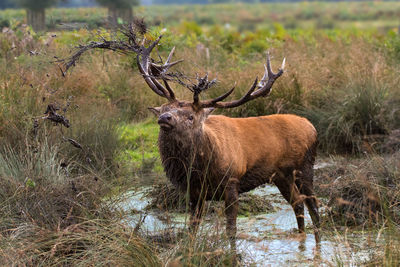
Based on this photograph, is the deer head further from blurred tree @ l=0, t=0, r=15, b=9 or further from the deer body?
blurred tree @ l=0, t=0, r=15, b=9

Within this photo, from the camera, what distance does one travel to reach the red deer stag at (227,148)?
526 cm

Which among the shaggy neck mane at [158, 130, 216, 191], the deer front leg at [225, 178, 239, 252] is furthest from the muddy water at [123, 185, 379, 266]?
the shaggy neck mane at [158, 130, 216, 191]

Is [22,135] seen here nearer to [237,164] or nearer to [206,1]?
[237,164]

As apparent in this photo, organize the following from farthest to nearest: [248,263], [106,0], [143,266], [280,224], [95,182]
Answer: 1. [106,0]
2. [280,224]
3. [95,182]
4. [248,263]
5. [143,266]

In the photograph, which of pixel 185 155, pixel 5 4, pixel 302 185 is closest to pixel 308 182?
pixel 302 185

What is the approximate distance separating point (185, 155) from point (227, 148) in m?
0.49

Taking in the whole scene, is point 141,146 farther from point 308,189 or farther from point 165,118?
point 165,118

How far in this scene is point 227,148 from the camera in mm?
5637

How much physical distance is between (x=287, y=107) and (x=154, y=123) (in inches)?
82.5

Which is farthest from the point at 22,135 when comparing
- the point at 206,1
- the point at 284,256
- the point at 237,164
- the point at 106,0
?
the point at 206,1

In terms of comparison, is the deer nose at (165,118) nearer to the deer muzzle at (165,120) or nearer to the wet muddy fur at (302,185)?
the deer muzzle at (165,120)

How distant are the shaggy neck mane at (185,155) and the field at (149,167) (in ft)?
1.24

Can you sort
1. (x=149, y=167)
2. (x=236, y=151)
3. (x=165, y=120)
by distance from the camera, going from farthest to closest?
(x=149, y=167), (x=236, y=151), (x=165, y=120)

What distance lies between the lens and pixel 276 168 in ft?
20.1
